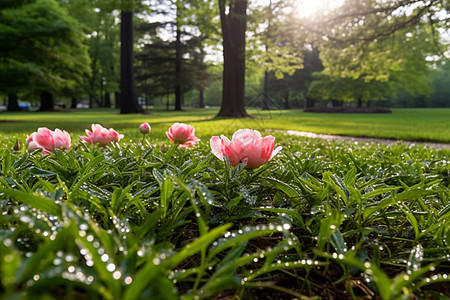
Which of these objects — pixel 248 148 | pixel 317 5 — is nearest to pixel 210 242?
pixel 248 148

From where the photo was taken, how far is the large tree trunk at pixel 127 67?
1812 centimetres

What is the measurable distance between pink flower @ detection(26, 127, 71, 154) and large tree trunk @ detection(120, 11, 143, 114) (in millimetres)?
17695

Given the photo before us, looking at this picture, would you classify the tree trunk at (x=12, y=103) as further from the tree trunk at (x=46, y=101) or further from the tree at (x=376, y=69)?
the tree at (x=376, y=69)

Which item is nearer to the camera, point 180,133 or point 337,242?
point 337,242

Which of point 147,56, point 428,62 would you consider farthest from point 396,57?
point 147,56

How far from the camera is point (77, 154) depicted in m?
1.74

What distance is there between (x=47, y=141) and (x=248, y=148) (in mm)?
1104

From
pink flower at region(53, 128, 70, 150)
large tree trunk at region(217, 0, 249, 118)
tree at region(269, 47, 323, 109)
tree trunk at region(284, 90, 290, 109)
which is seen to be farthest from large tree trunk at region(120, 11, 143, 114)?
tree trunk at region(284, 90, 290, 109)

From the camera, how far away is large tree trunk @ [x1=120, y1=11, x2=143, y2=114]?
1812cm

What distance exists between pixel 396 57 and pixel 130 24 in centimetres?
1372

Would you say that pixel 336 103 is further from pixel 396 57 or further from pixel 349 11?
pixel 349 11

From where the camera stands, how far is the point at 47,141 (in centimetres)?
162

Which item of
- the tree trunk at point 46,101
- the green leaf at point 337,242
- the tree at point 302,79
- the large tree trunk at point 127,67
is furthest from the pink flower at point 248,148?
the tree at point 302,79

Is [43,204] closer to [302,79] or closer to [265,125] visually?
[265,125]
